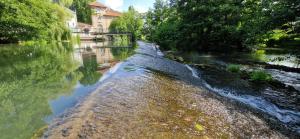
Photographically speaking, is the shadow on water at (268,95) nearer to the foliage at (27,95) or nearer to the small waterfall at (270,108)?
the small waterfall at (270,108)

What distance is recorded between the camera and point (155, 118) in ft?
15.6

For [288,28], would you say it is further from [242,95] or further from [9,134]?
[9,134]

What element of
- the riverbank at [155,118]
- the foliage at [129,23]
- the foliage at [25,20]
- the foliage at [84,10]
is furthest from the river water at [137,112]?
the foliage at [84,10]

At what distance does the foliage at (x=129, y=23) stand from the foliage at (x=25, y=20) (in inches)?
1233

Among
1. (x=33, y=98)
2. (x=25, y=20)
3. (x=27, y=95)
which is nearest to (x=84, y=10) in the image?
(x=25, y=20)

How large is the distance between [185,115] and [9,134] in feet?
12.4

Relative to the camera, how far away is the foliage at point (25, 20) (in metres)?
23.6

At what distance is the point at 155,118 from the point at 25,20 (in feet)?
82.7

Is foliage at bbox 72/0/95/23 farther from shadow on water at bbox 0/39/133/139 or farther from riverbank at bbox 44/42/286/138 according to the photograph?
riverbank at bbox 44/42/286/138

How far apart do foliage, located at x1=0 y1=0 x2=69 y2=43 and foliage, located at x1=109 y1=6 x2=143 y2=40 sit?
31308mm

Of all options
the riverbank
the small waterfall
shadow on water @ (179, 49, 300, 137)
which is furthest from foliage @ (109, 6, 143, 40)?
the riverbank

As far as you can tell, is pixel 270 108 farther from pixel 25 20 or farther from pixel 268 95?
pixel 25 20

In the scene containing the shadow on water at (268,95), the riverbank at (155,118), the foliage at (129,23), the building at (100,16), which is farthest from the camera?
the building at (100,16)

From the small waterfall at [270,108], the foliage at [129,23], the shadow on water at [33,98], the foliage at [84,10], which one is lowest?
the small waterfall at [270,108]
